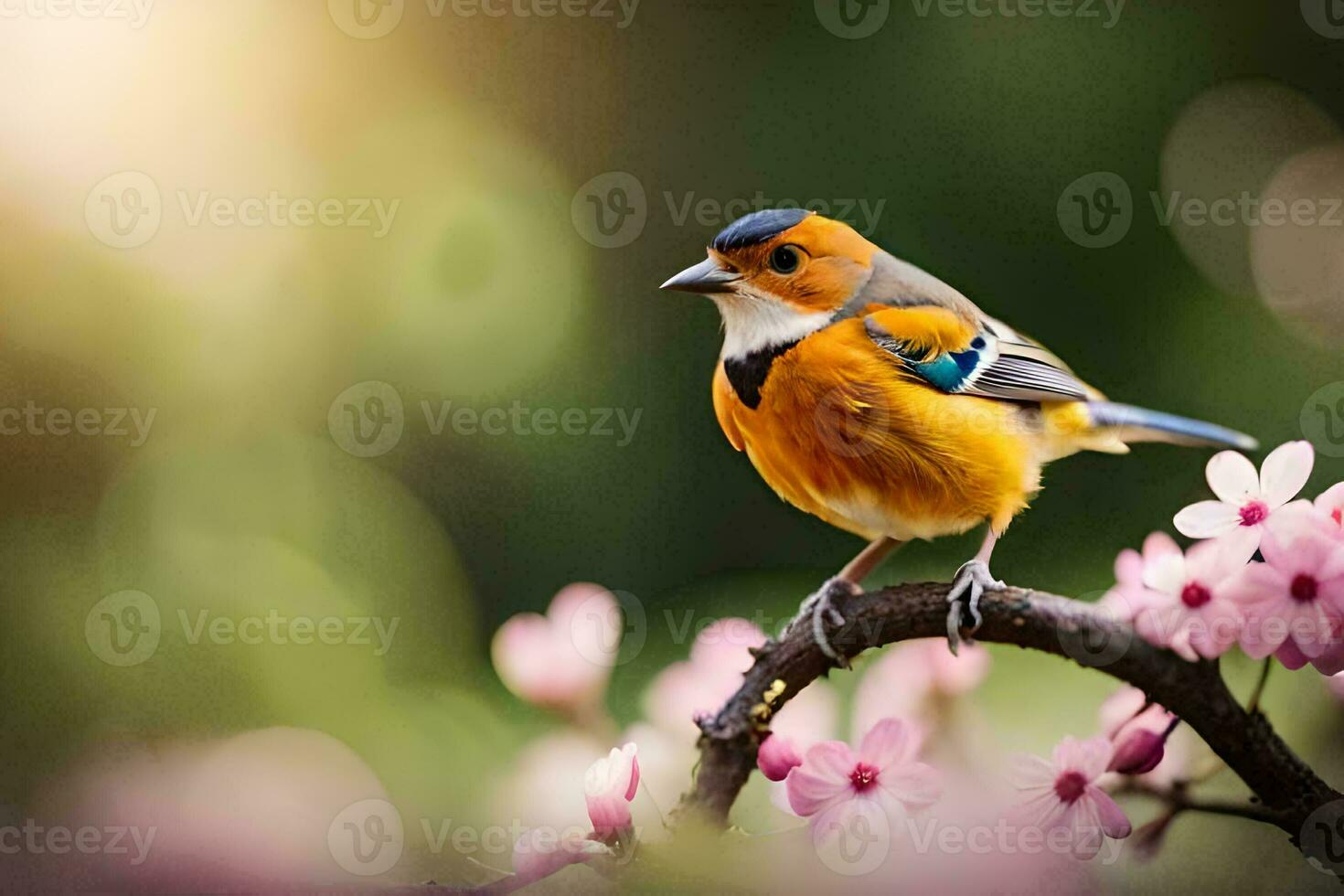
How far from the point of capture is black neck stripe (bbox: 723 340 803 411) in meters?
0.93

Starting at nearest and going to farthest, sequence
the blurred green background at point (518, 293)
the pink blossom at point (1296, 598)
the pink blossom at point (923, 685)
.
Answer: the pink blossom at point (1296, 598) → the pink blossom at point (923, 685) → the blurred green background at point (518, 293)

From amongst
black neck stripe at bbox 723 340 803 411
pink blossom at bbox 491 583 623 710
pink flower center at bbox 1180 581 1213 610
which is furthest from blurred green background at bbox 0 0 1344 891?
pink flower center at bbox 1180 581 1213 610

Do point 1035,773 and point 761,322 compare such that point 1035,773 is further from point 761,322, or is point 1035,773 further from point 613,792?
point 761,322

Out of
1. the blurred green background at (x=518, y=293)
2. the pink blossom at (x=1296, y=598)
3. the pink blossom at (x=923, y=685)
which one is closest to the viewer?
the pink blossom at (x=1296, y=598)

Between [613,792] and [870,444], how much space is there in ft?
1.15

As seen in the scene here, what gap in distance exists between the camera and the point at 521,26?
183 centimetres

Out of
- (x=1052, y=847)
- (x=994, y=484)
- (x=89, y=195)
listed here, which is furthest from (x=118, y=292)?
(x=1052, y=847)

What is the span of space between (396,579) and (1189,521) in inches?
40.7

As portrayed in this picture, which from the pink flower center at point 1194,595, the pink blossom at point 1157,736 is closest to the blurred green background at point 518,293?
the pink blossom at point 1157,736

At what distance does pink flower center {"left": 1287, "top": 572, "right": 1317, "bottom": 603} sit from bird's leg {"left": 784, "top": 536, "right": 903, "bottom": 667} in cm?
24

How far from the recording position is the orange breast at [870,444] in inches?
36.0

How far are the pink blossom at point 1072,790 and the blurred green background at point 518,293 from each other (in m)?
0.66

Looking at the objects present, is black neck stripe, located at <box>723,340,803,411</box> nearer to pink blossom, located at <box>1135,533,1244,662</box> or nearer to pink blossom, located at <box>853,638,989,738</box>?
pink blossom, located at <box>853,638,989,738</box>

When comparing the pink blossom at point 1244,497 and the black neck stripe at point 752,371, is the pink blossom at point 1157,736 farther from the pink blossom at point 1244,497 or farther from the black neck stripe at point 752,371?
the black neck stripe at point 752,371
